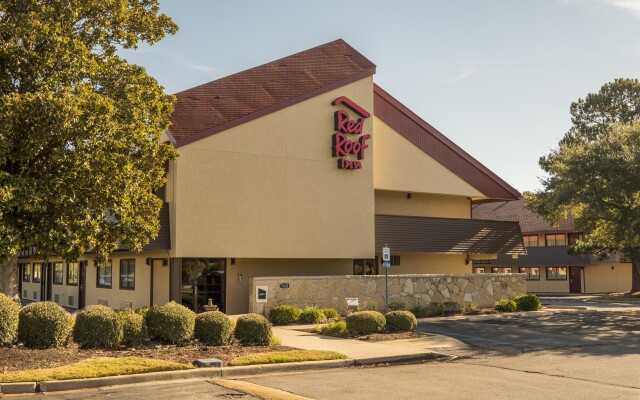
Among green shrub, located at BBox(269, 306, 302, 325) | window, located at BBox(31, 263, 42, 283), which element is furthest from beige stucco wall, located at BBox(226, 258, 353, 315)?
window, located at BBox(31, 263, 42, 283)

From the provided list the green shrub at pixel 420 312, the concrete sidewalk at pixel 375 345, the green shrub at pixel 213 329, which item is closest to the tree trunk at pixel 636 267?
the green shrub at pixel 420 312

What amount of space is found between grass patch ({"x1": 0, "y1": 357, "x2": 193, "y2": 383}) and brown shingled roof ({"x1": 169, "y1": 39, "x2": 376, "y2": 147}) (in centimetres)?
1341

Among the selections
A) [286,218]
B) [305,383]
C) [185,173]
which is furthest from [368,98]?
[305,383]

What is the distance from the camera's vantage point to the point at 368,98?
3144 cm

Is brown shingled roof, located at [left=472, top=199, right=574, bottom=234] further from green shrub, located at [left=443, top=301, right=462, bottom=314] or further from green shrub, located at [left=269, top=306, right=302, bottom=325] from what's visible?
green shrub, located at [left=269, top=306, right=302, bottom=325]

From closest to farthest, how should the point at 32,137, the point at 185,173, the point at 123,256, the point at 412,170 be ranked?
the point at 32,137
the point at 185,173
the point at 123,256
the point at 412,170

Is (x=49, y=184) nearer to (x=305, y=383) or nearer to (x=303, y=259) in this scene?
(x=305, y=383)

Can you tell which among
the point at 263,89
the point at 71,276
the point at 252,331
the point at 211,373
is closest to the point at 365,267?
the point at 263,89

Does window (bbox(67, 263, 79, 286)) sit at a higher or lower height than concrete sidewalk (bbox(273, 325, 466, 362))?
higher

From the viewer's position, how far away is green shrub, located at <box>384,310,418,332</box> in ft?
68.2

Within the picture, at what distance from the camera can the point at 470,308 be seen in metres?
29.5

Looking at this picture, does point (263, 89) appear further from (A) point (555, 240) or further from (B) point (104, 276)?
(A) point (555, 240)

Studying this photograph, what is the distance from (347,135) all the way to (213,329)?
1556 centimetres

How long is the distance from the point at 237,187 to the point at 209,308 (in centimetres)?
545
